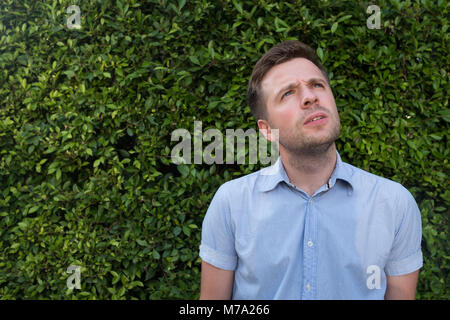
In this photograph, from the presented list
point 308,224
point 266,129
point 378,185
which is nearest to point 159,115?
point 266,129

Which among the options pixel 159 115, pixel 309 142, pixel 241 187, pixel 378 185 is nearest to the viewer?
pixel 309 142

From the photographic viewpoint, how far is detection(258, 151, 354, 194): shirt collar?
6.95 ft

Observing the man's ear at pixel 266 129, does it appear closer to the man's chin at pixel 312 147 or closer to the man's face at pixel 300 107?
the man's face at pixel 300 107

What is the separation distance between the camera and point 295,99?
2139 millimetres

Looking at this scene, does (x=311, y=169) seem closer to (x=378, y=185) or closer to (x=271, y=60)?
(x=378, y=185)

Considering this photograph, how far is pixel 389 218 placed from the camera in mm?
2041

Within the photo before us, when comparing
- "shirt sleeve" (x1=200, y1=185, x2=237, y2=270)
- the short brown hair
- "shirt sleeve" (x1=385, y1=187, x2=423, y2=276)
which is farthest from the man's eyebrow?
"shirt sleeve" (x1=385, y1=187, x2=423, y2=276)

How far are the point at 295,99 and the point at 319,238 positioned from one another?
2.43 feet

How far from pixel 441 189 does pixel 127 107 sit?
2389 mm

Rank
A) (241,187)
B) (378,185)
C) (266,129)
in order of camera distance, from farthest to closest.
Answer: (266,129) → (241,187) → (378,185)

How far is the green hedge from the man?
76 centimetres

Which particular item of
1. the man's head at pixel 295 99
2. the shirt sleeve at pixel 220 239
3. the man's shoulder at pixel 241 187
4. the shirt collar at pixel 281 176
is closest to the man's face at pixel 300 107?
the man's head at pixel 295 99
